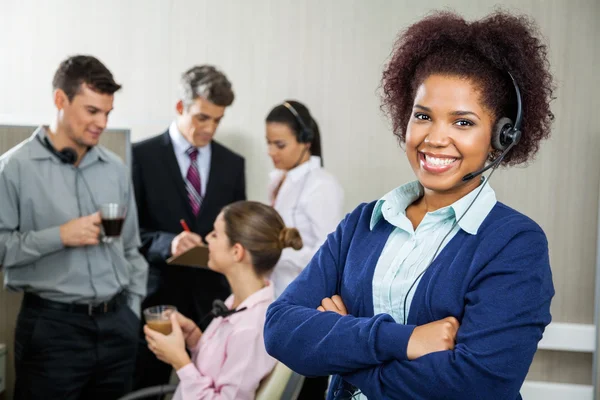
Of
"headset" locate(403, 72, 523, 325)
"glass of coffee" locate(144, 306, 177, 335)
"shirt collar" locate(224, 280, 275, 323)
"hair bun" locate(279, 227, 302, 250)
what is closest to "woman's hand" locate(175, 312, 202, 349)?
"glass of coffee" locate(144, 306, 177, 335)

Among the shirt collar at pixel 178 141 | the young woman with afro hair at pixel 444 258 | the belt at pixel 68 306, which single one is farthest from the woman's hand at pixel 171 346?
the shirt collar at pixel 178 141

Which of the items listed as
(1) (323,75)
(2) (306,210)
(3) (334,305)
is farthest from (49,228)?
(1) (323,75)

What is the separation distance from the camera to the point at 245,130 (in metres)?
3.46

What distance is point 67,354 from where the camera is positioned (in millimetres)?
2344

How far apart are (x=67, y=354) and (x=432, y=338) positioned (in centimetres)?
173

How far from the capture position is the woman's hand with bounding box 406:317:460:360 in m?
1.02

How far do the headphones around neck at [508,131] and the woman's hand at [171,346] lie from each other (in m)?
1.15

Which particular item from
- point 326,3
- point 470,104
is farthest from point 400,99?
point 326,3

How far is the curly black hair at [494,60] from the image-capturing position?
1.11m

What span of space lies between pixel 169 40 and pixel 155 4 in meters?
0.21

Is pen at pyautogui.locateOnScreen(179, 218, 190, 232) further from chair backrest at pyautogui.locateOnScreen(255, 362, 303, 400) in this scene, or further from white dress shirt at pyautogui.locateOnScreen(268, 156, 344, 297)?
chair backrest at pyautogui.locateOnScreen(255, 362, 303, 400)

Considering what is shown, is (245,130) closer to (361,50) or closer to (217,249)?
(361,50)

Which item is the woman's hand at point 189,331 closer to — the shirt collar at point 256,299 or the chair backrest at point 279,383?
the shirt collar at point 256,299

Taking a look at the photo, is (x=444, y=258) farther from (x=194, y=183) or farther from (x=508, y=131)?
(x=194, y=183)
